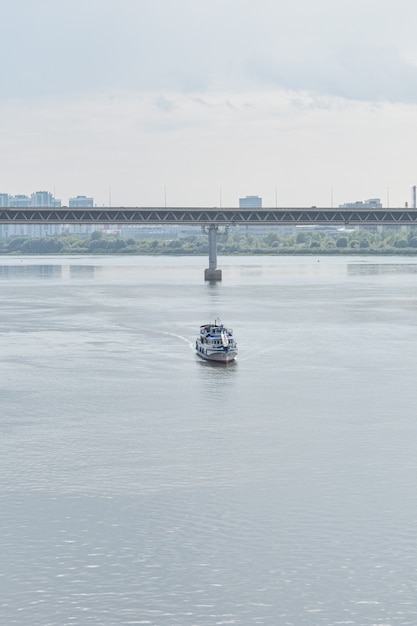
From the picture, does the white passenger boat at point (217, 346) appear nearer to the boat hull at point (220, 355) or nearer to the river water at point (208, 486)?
the boat hull at point (220, 355)

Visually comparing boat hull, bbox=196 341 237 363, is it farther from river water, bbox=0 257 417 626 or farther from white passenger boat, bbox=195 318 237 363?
river water, bbox=0 257 417 626

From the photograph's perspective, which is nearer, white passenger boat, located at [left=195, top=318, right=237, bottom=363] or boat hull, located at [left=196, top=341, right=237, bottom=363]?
boat hull, located at [left=196, top=341, right=237, bottom=363]

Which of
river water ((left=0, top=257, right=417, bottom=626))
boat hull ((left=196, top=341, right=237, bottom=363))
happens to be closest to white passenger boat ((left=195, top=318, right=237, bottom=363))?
boat hull ((left=196, top=341, right=237, bottom=363))

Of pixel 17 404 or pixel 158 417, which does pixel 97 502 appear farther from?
pixel 17 404

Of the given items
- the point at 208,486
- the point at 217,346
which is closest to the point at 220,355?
the point at 217,346

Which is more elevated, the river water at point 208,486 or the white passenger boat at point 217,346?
the white passenger boat at point 217,346

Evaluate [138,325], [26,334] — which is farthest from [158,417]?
[138,325]

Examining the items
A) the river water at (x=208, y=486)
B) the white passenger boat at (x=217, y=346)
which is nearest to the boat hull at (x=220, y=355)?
the white passenger boat at (x=217, y=346)
